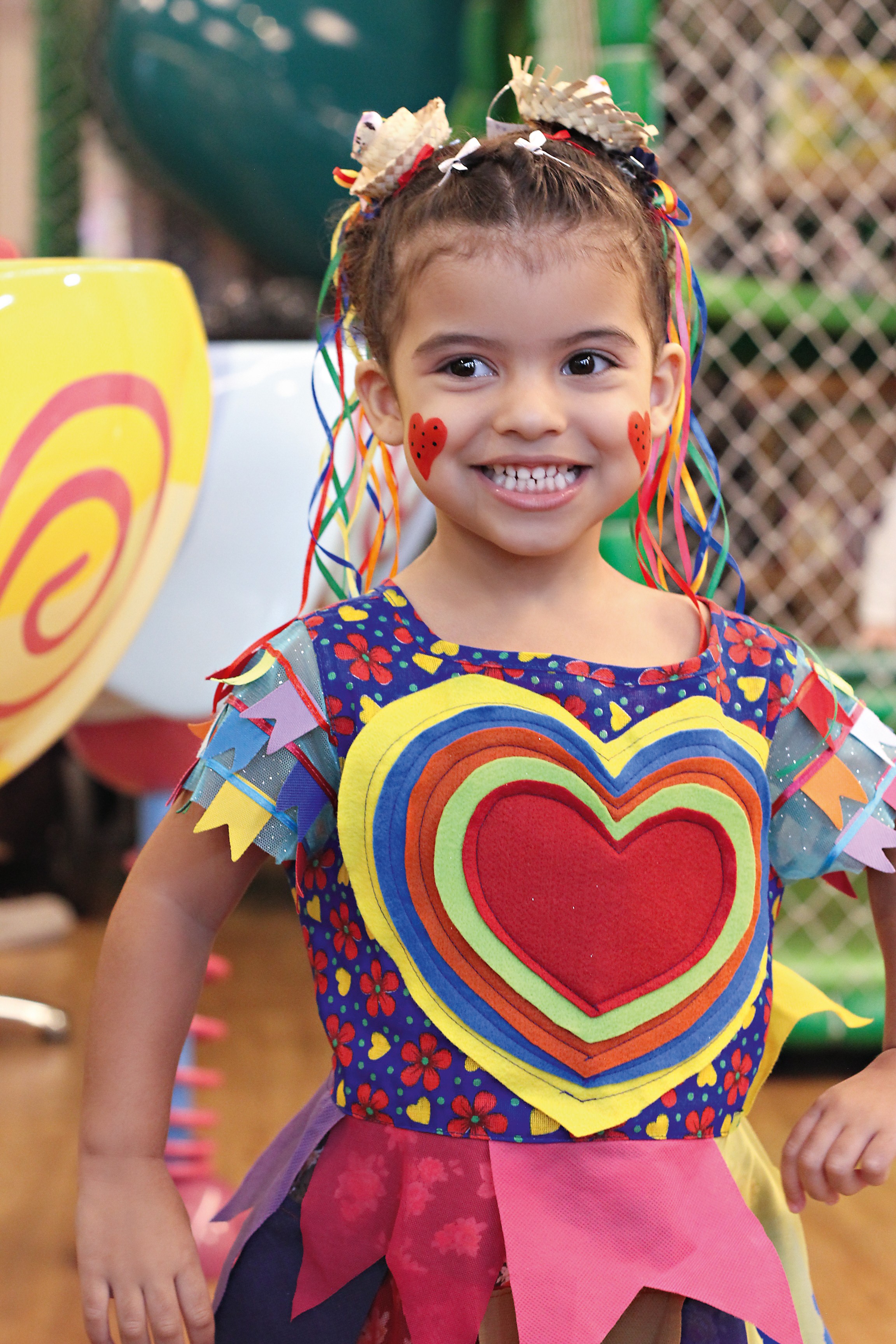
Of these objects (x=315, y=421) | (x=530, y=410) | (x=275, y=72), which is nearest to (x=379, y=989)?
(x=530, y=410)

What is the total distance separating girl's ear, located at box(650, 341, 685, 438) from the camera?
634 mm

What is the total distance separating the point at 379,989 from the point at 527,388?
0.83 ft

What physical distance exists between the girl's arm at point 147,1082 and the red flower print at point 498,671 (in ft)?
0.40

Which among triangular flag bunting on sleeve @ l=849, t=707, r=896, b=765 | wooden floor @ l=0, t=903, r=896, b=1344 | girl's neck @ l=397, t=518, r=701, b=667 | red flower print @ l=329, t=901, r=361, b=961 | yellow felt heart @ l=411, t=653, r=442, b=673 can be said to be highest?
girl's neck @ l=397, t=518, r=701, b=667

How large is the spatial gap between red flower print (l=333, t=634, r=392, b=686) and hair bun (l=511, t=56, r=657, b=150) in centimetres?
25

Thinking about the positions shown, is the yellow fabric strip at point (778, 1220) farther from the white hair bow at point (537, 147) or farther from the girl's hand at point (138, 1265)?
the white hair bow at point (537, 147)

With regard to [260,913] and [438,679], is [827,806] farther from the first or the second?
[260,913]

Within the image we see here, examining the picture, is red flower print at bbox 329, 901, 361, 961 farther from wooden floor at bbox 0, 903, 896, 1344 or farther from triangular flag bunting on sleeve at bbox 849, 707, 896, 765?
wooden floor at bbox 0, 903, 896, 1344

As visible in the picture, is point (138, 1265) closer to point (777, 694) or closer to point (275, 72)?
point (777, 694)

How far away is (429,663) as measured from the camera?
59 cm

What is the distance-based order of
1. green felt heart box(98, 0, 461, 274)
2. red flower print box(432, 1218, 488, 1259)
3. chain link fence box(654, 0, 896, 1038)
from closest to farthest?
1. red flower print box(432, 1218, 488, 1259)
2. chain link fence box(654, 0, 896, 1038)
3. green felt heart box(98, 0, 461, 274)

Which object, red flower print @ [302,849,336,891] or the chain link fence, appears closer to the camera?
red flower print @ [302,849,336,891]

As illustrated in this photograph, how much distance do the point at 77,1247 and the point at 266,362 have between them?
27.4 inches

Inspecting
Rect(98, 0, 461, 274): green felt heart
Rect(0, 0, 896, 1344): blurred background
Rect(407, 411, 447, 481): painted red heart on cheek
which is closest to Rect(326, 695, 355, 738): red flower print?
Rect(407, 411, 447, 481): painted red heart on cheek
